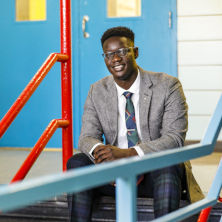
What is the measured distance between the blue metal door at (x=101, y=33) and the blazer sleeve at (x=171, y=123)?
1846mm

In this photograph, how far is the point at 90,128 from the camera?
6.29 ft

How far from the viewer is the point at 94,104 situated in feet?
6.42

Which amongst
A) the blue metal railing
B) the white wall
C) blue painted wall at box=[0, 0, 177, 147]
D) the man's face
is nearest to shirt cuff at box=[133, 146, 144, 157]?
the man's face

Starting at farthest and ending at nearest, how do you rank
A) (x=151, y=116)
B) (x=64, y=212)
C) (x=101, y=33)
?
(x=101, y=33), (x=64, y=212), (x=151, y=116)

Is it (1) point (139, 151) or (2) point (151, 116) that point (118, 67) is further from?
(1) point (139, 151)

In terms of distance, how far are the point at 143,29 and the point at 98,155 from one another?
218cm

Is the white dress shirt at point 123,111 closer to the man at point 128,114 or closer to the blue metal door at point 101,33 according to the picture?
the man at point 128,114

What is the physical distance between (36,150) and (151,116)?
0.52m

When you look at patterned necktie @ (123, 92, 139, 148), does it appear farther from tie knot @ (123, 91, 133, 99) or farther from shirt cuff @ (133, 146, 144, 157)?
shirt cuff @ (133, 146, 144, 157)

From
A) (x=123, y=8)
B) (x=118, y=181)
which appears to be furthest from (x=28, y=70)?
(x=118, y=181)

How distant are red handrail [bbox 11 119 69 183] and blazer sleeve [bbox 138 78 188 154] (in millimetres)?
425

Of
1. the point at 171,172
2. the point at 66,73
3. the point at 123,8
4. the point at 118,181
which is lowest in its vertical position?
the point at 171,172

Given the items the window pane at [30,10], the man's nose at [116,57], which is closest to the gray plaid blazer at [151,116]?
the man's nose at [116,57]

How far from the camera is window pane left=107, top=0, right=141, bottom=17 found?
3.75 metres
